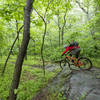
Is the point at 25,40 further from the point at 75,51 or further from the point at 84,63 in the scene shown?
the point at 84,63

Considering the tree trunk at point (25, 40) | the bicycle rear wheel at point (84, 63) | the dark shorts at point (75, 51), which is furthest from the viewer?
the bicycle rear wheel at point (84, 63)

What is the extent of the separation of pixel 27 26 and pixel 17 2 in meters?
0.88

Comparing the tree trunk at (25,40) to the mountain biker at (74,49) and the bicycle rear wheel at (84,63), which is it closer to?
the mountain biker at (74,49)

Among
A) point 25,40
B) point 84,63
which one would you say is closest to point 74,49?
point 84,63

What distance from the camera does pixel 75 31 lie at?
394 inches

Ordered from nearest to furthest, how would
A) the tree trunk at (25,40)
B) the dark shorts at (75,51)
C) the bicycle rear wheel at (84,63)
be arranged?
the tree trunk at (25,40)
the dark shorts at (75,51)
the bicycle rear wheel at (84,63)

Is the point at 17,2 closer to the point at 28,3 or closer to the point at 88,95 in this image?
the point at 28,3

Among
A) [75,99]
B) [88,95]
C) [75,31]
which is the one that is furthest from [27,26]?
[75,31]

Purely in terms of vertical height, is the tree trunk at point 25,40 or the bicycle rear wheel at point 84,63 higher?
the tree trunk at point 25,40

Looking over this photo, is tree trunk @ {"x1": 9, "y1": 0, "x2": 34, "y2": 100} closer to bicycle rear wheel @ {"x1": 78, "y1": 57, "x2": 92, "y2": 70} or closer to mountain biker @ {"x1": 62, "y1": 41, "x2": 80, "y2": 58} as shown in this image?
mountain biker @ {"x1": 62, "y1": 41, "x2": 80, "y2": 58}

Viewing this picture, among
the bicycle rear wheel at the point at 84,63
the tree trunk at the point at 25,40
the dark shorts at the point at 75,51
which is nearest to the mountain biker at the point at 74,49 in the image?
the dark shorts at the point at 75,51

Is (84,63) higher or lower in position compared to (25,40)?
lower

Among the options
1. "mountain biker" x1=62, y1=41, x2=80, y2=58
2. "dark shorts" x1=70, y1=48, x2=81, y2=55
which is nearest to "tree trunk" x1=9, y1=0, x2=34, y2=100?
"mountain biker" x1=62, y1=41, x2=80, y2=58

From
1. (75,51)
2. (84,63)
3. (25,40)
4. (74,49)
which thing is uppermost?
(25,40)
